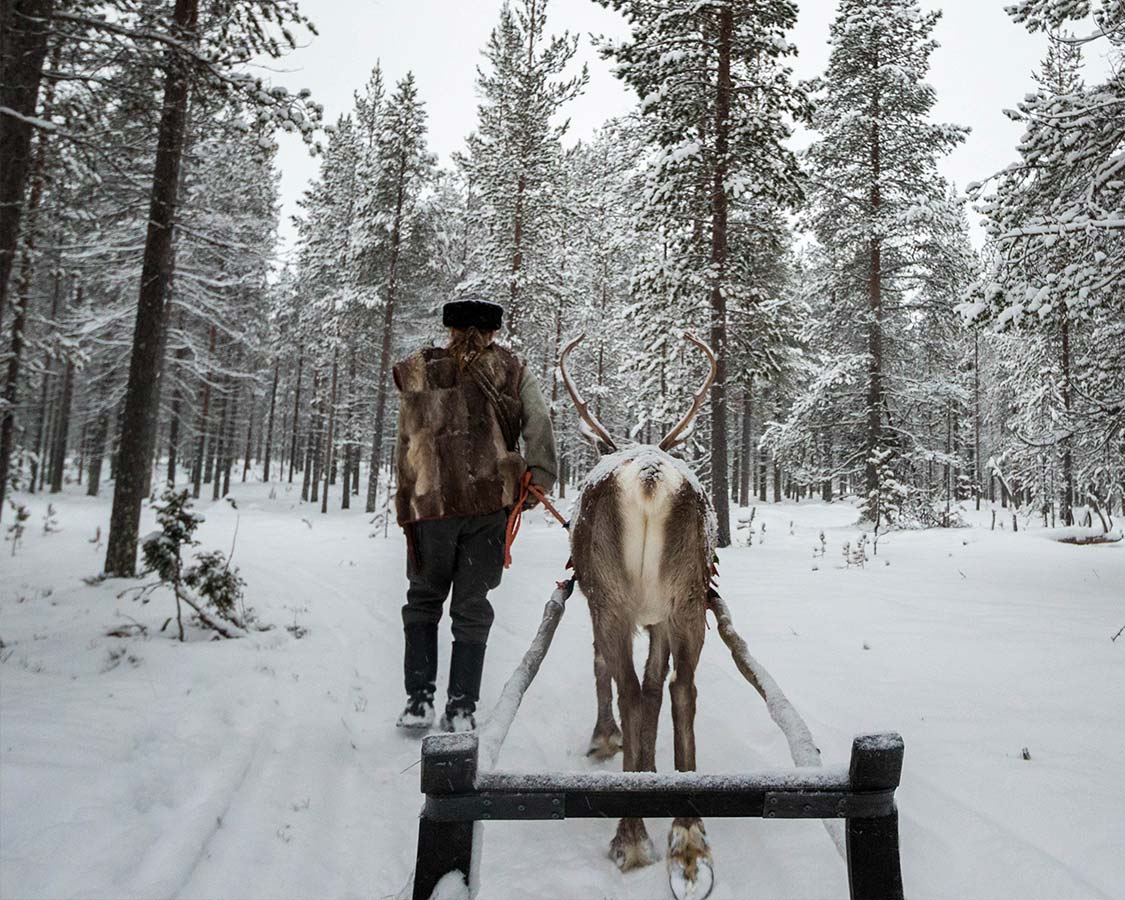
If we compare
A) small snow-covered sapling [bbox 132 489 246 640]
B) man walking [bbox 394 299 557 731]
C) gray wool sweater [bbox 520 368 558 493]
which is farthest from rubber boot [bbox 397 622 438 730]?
small snow-covered sapling [bbox 132 489 246 640]

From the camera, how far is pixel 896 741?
57.8 inches

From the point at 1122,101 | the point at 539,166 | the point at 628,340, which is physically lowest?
the point at 1122,101

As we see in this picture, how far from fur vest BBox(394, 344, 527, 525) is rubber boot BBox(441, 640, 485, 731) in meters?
0.80

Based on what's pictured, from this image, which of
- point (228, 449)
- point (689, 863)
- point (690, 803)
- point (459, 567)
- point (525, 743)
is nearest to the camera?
point (690, 803)

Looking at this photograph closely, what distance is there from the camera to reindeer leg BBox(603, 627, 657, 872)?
229 cm

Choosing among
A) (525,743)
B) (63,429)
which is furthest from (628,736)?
(63,429)

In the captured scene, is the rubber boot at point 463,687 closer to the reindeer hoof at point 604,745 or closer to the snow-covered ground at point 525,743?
the snow-covered ground at point 525,743

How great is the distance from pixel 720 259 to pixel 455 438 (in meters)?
10.3

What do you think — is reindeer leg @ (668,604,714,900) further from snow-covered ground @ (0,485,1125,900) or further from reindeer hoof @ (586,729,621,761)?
reindeer hoof @ (586,729,621,761)

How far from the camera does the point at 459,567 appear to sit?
3.58 metres

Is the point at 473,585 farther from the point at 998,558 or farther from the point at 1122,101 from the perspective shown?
the point at 998,558

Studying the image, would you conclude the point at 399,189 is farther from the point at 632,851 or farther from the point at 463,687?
the point at 632,851

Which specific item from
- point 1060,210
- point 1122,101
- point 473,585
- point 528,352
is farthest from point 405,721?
point 528,352

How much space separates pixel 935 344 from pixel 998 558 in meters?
10.5
